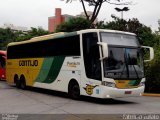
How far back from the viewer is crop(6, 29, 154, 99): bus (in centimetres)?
1752

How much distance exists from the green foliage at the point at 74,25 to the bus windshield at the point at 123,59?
1032 inches

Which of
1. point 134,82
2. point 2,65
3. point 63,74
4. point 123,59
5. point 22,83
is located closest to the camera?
point 123,59

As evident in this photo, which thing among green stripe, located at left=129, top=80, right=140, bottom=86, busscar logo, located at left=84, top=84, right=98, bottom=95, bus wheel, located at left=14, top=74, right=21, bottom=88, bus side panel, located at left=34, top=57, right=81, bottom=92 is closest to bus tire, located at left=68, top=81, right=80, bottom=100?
bus side panel, located at left=34, top=57, right=81, bottom=92

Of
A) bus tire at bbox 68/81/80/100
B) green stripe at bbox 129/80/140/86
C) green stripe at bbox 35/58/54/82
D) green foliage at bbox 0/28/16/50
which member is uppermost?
green foliage at bbox 0/28/16/50

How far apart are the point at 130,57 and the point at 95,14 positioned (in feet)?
79.5

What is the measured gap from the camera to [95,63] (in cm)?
1797

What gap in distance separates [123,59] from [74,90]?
3.27 m

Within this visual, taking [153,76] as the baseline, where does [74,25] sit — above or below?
above

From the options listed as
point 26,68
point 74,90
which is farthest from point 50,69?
point 26,68

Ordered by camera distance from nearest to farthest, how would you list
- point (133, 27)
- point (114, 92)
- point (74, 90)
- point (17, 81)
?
1. point (114, 92)
2. point (74, 90)
3. point (17, 81)
4. point (133, 27)

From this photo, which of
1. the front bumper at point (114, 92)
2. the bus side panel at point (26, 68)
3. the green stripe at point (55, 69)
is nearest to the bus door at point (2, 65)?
the bus side panel at point (26, 68)

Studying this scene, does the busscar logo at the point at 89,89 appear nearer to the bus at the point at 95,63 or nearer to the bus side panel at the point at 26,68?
the bus at the point at 95,63

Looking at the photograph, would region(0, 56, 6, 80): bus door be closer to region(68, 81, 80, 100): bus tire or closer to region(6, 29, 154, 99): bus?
region(6, 29, 154, 99): bus

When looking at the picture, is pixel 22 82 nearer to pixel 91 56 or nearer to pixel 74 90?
pixel 74 90
